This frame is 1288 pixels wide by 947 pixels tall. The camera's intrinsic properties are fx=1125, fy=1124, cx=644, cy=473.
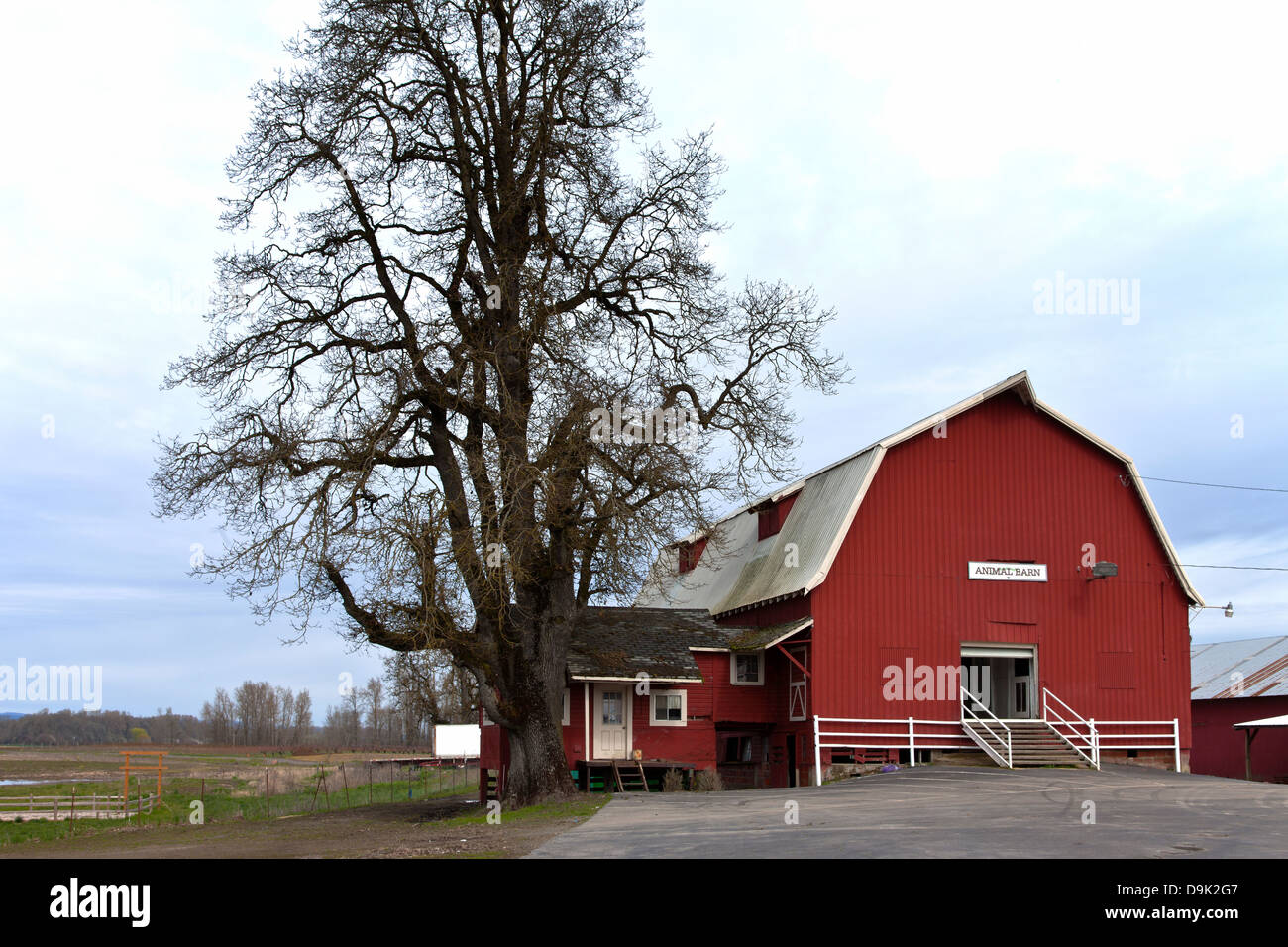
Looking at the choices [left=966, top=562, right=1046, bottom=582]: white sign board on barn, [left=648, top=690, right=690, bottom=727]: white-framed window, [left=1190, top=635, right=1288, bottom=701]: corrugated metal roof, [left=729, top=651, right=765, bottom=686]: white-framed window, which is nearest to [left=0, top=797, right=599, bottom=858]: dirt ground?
[left=648, top=690, right=690, bottom=727]: white-framed window

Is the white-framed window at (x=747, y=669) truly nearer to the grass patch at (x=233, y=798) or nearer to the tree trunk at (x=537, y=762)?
the tree trunk at (x=537, y=762)

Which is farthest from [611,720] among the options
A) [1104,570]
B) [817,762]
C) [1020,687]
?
[1104,570]

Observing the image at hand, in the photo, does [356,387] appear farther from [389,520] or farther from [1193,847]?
[1193,847]

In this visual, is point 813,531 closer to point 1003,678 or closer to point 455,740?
point 1003,678

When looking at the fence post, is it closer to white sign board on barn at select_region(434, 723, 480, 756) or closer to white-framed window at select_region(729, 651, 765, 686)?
white-framed window at select_region(729, 651, 765, 686)

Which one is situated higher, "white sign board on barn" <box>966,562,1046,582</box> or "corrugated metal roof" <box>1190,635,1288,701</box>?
"white sign board on barn" <box>966,562,1046,582</box>

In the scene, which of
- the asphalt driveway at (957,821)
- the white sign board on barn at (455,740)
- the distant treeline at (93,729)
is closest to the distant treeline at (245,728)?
the distant treeline at (93,729)

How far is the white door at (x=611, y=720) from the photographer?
2945cm

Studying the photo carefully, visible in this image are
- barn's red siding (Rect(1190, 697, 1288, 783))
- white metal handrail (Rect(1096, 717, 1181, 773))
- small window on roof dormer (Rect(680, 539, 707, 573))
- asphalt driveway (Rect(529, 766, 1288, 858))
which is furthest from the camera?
barn's red siding (Rect(1190, 697, 1288, 783))

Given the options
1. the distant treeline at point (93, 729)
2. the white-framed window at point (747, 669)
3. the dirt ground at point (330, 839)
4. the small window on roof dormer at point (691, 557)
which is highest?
the small window on roof dormer at point (691, 557)

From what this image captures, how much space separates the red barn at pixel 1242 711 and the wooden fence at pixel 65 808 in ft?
114

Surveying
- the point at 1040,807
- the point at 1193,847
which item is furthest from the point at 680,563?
the point at 1193,847

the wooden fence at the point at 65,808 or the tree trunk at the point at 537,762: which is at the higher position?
the tree trunk at the point at 537,762

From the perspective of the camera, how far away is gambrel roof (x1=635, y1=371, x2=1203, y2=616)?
28344mm
